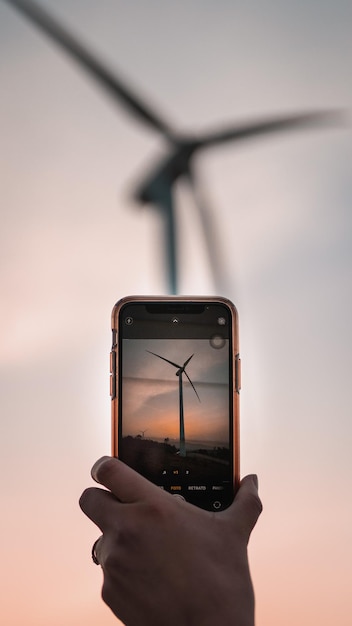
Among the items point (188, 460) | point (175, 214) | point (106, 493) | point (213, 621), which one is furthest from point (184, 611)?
point (175, 214)

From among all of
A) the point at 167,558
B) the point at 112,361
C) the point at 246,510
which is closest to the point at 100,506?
the point at 167,558

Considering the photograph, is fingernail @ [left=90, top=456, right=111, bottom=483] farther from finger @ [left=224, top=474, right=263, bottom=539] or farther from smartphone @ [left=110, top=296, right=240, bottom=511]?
smartphone @ [left=110, top=296, right=240, bottom=511]

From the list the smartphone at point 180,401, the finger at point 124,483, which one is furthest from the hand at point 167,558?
the smartphone at point 180,401

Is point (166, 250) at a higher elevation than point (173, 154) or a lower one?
lower

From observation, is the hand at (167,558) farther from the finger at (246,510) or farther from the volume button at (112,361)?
the volume button at (112,361)

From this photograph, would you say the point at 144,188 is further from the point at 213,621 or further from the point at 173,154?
the point at 213,621

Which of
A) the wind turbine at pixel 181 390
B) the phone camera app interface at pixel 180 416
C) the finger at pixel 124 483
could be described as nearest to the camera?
the finger at pixel 124 483

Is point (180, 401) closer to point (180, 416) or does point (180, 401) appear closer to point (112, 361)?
point (180, 416)
